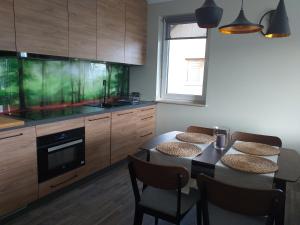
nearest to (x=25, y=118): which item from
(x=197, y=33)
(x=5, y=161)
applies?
(x=5, y=161)

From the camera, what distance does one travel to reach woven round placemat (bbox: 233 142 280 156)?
6.10 feet

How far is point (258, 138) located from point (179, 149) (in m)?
0.95

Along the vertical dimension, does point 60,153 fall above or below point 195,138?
below

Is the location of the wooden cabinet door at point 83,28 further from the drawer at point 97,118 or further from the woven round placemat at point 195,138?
the woven round placemat at point 195,138

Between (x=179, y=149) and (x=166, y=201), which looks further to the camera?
(x=179, y=149)

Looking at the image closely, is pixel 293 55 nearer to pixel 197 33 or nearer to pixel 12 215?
pixel 197 33

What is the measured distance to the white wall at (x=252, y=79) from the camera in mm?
2965

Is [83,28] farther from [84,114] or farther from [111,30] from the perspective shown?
[84,114]

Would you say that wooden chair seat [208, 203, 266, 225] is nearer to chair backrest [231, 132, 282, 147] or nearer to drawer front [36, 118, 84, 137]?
chair backrest [231, 132, 282, 147]

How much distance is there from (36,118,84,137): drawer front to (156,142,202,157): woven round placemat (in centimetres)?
107

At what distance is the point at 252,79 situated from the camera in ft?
10.4

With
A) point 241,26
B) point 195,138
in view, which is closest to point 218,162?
point 195,138

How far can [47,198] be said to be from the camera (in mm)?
2436

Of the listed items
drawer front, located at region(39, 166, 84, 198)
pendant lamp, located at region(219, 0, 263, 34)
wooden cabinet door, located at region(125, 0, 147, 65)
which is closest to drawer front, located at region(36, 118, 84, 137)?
drawer front, located at region(39, 166, 84, 198)
